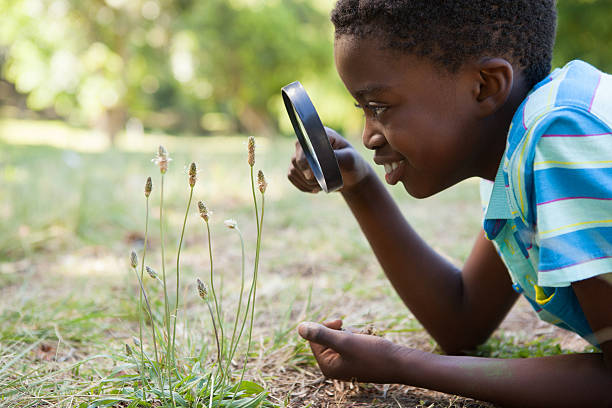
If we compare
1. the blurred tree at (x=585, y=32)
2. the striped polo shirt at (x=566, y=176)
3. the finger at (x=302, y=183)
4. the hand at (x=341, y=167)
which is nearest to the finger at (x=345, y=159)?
the hand at (x=341, y=167)

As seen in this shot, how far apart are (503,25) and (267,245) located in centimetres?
227

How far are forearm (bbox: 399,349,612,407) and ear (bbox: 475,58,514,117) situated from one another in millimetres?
605

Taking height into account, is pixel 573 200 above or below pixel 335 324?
above

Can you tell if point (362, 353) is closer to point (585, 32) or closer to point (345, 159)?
point (345, 159)

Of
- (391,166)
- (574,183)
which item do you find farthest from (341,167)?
→ (574,183)

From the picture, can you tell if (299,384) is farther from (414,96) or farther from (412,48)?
(412,48)

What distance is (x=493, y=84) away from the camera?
1316 millimetres

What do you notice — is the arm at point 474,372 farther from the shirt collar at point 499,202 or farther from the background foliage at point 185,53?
the background foliage at point 185,53

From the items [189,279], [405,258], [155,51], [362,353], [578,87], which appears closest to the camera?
[578,87]

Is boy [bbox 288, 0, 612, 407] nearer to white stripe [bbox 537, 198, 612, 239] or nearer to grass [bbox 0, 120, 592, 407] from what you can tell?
white stripe [bbox 537, 198, 612, 239]

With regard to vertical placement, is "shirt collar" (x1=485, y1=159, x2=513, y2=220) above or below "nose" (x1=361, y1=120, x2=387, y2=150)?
below

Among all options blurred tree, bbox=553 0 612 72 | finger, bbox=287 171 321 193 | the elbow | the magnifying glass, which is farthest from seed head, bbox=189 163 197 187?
blurred tree, bbox=553 0 612 72

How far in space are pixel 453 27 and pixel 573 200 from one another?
1.63 feet

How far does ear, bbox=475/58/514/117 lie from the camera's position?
1.30 m
